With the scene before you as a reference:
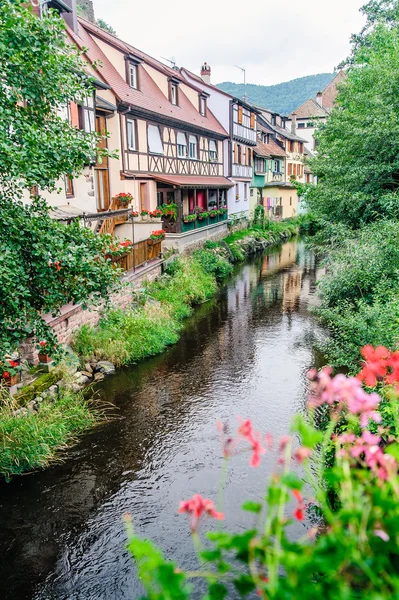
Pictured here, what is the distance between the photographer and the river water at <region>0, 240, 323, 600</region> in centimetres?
597

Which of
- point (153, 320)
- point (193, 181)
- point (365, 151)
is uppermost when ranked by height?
point (365, 151)

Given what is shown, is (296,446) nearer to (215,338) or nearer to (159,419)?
(159,419)

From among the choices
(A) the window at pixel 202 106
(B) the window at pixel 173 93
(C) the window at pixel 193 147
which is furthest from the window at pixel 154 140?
(A) the window at pixel 202 106

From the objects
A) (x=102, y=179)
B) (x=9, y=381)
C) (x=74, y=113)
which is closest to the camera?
(x=9, y=381)

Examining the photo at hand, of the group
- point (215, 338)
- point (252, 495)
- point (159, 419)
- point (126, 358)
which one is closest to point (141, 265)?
point (215, 338)

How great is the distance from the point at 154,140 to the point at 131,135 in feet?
7.39

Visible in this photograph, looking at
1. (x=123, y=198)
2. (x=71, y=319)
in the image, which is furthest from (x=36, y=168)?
(x=123, y=198)

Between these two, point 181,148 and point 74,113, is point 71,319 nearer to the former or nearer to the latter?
point 74,113

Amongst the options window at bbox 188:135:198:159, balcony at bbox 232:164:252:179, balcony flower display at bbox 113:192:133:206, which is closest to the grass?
balcony flower display at bbox 113:192:133:206

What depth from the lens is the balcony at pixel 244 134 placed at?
108ft

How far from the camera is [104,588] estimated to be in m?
5.61

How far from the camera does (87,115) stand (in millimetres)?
16141

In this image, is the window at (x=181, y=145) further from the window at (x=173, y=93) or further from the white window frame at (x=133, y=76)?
the white window frame at (x=133, y=76)

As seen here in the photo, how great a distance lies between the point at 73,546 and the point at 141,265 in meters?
11.7
